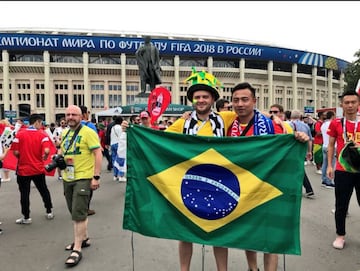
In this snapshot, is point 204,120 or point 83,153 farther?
point 83,153

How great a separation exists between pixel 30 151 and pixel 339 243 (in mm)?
4757

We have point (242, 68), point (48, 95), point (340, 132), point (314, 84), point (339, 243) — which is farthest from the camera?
point (314, 84)

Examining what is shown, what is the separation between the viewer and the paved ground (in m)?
3.29

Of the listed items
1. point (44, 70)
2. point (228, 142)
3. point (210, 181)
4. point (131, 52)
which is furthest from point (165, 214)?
point (44, 70)

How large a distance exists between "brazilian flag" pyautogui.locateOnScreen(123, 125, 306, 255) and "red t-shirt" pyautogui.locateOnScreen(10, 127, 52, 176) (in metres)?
2.82

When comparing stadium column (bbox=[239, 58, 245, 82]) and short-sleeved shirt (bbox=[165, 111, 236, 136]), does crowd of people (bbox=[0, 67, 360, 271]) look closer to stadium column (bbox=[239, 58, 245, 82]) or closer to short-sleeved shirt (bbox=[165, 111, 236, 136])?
short-sleeved shirt (bbox=[165, 111, 236, 136])

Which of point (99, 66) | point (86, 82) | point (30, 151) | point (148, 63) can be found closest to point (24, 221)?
point (30, 151)

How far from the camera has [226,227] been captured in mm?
2561

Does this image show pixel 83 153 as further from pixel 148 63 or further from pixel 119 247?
pixel 148 63

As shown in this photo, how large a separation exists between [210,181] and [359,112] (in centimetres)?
252

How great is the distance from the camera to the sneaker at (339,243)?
3.71 meters

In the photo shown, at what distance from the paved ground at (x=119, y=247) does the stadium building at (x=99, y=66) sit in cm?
4662

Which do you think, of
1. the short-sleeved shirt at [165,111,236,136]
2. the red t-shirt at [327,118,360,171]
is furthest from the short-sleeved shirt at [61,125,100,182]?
the red t-shirt at [327,118,360,171]

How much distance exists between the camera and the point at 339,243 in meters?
3.73
